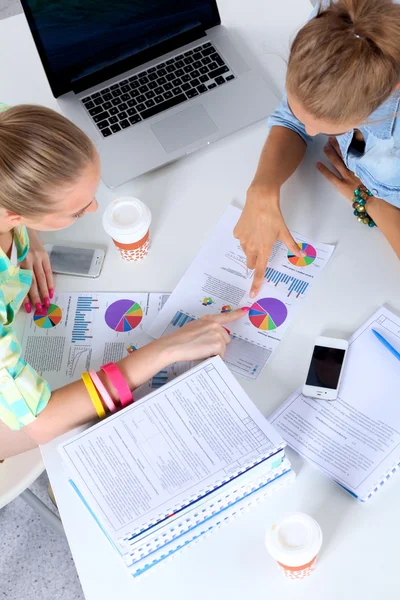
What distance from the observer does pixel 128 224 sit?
1.18 metres

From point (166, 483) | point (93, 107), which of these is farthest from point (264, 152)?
point (166, 483)

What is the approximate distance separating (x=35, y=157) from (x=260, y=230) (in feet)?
1.43

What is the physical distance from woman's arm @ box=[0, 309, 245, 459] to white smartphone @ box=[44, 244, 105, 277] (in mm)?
239

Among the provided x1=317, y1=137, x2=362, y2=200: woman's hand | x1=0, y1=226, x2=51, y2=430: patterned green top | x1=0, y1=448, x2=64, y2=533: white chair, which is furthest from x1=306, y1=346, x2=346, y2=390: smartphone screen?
x1=0, y1=448, x2=64, y2=533: white chair

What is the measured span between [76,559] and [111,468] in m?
0.15

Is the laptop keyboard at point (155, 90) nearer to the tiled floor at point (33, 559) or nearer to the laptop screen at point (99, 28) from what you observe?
the laptop screen at point (99, 28)

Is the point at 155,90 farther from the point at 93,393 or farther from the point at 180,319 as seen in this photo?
the point at 93,393

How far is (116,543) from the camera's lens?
0.89 m

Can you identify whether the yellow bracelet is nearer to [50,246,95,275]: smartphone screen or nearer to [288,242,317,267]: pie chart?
[50,246,95,275]: smartphone screen

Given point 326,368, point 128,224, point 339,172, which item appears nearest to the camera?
point 326,368

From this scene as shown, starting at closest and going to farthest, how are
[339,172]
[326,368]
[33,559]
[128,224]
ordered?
[326,368]
[128,224]
[339,172]
[33,559]

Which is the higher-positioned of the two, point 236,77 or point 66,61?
point 66,61

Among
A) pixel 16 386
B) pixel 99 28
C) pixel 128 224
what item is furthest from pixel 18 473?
pixel 99 28

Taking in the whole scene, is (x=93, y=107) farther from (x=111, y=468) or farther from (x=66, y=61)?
(x=111, y=468)
